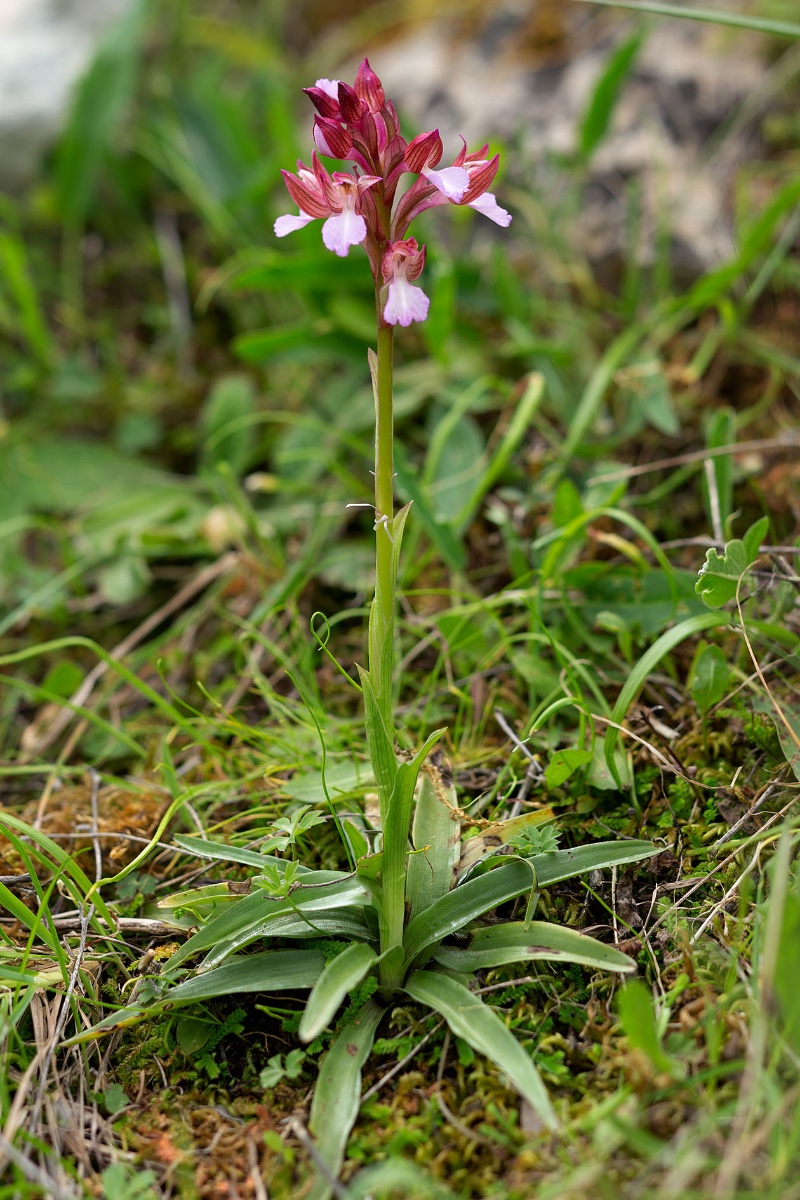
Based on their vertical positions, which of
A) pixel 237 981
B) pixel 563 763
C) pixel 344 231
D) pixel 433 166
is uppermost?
pixel 433 166

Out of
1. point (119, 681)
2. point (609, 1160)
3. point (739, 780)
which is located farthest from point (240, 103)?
point (609, 1160)

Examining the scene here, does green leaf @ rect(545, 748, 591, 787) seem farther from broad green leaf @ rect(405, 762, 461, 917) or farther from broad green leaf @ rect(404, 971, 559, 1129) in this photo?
broad green leaf @ rect(404, 971, 559, 1129)

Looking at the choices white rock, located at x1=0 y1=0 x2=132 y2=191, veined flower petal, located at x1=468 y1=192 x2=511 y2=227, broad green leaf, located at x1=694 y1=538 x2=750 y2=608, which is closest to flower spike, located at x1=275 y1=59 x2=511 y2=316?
veined flower petal, located at x1=468 y1=192 x2=511 y2=227

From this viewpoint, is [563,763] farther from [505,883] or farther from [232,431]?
[232,431]

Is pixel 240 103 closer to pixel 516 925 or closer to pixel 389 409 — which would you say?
pixel 389 409

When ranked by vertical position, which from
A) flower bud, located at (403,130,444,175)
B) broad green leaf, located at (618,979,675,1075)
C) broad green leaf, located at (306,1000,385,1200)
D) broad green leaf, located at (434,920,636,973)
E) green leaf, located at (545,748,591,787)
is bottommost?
broad green leaf, located at (306,1000,385,1200)

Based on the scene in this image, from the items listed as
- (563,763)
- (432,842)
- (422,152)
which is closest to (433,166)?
(422,152)
